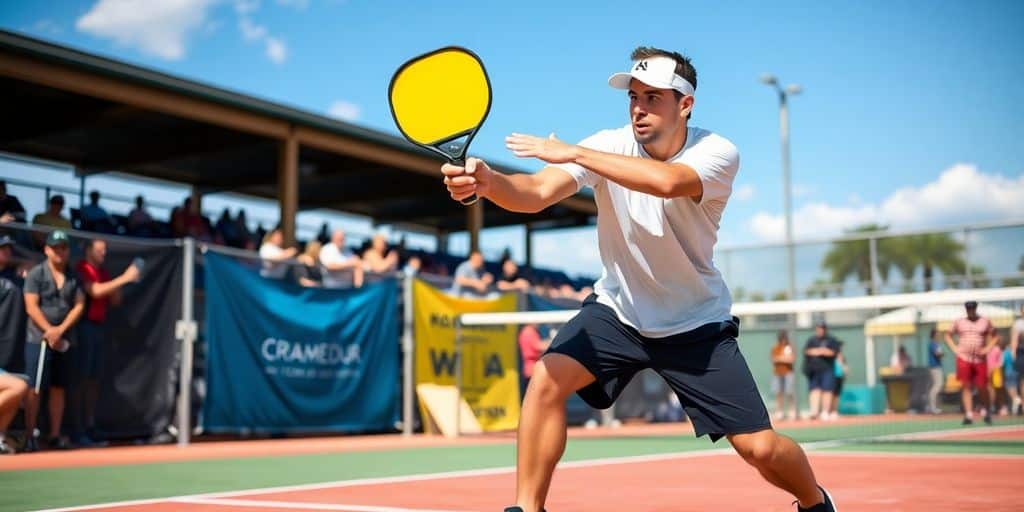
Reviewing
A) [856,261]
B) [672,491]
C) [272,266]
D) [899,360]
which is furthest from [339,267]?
[856,261]

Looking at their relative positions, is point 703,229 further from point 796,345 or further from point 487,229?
point 487,229

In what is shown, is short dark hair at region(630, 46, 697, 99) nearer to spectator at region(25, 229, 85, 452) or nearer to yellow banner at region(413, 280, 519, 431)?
spectator at region(25, 229, 85, 452)

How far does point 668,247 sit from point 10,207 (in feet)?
38.6

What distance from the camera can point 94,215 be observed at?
Answer: 16812mm

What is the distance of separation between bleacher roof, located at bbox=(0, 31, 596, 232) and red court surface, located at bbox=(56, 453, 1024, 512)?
10440 millimetres

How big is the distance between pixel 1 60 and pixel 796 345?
1577 centimetres

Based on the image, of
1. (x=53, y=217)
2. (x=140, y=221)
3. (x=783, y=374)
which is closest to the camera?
(x=53, y=217)

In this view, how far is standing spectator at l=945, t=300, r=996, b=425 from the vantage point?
16031 mm

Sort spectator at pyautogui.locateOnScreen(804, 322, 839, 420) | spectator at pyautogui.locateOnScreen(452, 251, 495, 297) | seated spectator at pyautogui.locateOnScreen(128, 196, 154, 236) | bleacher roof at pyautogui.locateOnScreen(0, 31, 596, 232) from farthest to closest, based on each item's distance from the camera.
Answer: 1. spectator at pyautogui.locateOnScreen(804, 322, 839, 420)
2. seated spectator at pyautogui.locateOnScreen(128, 196, 154, 236)
3. spectator at pyautogui.locateOnScreen(452, 251, 495, 297)
4. bleacher roof at pyautogui.locateOnScreen(0, 31, 596, 232)

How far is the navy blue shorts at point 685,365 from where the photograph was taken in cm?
424

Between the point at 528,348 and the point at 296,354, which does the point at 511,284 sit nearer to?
the point at 528,348

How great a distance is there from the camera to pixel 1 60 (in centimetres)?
1465

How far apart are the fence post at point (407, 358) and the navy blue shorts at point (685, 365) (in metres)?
11.0

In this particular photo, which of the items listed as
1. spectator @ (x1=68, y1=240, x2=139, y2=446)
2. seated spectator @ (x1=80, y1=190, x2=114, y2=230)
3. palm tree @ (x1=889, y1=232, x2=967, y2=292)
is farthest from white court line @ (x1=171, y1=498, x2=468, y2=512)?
palm tree @ (x1=889, y1=232, x2=967, y2=292)
